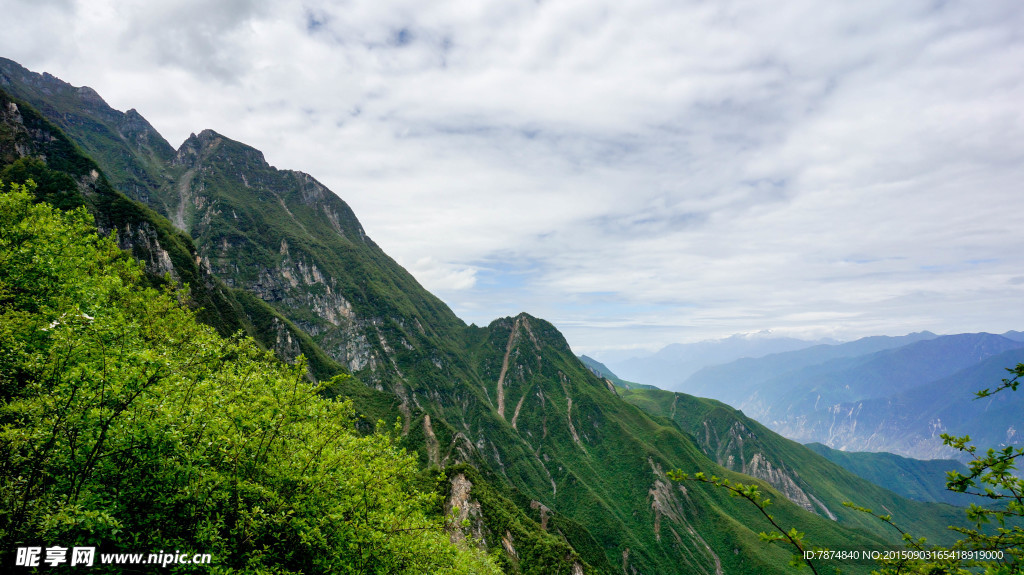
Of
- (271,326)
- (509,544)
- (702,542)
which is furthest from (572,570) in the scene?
(271,326)

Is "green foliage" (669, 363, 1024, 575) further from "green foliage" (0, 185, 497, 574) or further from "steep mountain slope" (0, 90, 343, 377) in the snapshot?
"steep mountain slope" (0, 90, 343, 377)

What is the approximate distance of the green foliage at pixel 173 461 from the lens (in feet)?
43.3

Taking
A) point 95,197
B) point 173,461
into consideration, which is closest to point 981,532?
point 173,461

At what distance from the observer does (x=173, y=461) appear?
15.2 meters

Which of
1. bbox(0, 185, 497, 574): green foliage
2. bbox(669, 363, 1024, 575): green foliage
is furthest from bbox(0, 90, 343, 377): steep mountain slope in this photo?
bbox(669, 363, 1024, 575): green foliage

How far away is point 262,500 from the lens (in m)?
16.8

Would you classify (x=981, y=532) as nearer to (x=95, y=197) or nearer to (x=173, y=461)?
(x=173, y=461)

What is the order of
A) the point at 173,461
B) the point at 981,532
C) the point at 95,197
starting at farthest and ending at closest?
the point at 95,197 < the point at 173,461 < the point at 981,532

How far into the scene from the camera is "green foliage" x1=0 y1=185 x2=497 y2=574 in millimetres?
13188

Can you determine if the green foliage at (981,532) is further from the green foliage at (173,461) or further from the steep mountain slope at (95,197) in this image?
the steep mountain slope at (95,197)

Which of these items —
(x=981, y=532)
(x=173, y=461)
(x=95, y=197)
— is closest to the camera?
(x=981, y=532)

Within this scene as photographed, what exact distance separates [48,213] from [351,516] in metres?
A: 34.5

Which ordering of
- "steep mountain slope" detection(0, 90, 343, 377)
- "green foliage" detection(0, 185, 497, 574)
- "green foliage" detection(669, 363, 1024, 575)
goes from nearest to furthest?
"green foliage" detection(669, 363, 1024, 575), "green foliage" detection(0, 185, 497, 574), "steep mountain slope" detection(0, 90, 343, 377)

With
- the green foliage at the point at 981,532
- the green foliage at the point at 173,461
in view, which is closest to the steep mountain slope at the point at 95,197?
the green foliage at the point at 173,461
